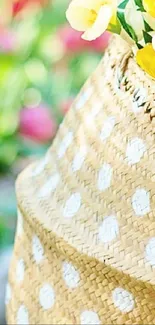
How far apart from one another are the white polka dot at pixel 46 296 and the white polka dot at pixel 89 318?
4 centimetres

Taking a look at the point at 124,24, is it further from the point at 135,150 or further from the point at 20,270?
the point at 20,270

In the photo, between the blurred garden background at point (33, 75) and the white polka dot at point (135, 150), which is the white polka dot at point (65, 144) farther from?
the blurred garden background at point (33, 75)

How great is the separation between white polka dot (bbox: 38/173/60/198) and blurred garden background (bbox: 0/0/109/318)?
1.85ft

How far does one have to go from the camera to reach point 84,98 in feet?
2.36

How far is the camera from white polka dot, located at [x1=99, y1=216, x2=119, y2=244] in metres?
0.63

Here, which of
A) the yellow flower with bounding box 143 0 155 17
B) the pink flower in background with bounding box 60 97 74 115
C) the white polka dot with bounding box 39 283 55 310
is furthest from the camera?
the pink flower in background with bounding box 60 97 74 115

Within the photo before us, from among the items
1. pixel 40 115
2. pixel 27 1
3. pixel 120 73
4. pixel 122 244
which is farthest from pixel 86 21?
pixel 27 1

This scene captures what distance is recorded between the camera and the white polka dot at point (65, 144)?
0.71 m

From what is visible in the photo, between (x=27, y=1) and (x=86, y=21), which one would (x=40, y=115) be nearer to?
(x=27, y=1)

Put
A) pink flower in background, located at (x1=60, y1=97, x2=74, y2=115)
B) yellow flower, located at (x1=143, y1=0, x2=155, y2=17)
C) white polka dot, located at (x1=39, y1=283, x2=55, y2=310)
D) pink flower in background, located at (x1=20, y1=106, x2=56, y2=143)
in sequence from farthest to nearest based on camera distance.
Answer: pink flower in background, located at (x1=60, y1=97, x2=74, y2=115) → pink flower in background, located at (x1=20, y1=106, x2=56, y2=143) → white polka dot, located at (x1=39, y1=283, x2=55, y2=310) → yellow flower, located at (x1=143, y1=0, x2=155, y2=17)

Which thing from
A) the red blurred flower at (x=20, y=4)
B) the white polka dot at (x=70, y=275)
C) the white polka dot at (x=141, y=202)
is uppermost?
the white polka dot at (x=141, y=202)

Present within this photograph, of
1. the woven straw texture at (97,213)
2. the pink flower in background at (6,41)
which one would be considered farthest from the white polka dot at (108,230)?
the pink flower in background at (6,41)

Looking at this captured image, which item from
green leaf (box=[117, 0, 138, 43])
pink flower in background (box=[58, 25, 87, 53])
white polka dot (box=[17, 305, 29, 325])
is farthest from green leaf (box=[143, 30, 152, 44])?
pink flower in background (box=[58, 25, 87, 53])

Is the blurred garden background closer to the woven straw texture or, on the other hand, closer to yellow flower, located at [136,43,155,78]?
the woven straw texture
